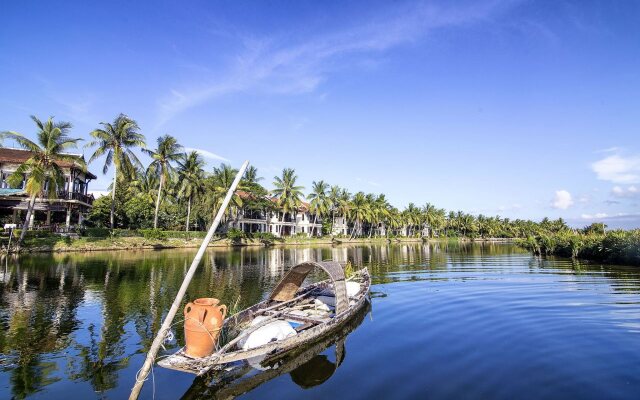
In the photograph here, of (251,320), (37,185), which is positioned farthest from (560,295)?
(37,185)

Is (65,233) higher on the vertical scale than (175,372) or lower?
higher

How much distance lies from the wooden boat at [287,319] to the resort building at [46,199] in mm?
42042

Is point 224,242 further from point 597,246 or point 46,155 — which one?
point 597,246

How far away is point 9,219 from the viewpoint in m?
49.6

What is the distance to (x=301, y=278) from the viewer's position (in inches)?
614

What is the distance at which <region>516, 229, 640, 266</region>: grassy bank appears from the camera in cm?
3491

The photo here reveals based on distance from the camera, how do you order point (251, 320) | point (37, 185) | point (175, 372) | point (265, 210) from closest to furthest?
point (175, 372), point (251, 320), point (37, 185), point (265, 210)

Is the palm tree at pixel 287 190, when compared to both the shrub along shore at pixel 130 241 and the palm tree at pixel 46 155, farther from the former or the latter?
the palm tree at pixel 46 155

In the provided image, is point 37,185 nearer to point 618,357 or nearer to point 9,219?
point 9,219

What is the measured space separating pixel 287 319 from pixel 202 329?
452 centimetres

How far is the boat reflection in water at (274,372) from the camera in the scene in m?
8.95

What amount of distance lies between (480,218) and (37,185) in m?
146

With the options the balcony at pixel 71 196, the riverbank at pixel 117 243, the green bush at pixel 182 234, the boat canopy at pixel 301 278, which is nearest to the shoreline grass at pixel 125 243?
the riverbank at pixel 117 243

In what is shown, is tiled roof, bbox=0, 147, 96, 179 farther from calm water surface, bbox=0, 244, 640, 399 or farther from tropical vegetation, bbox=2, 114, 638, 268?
calm water surface, bbox=0, 244, 640, 399
